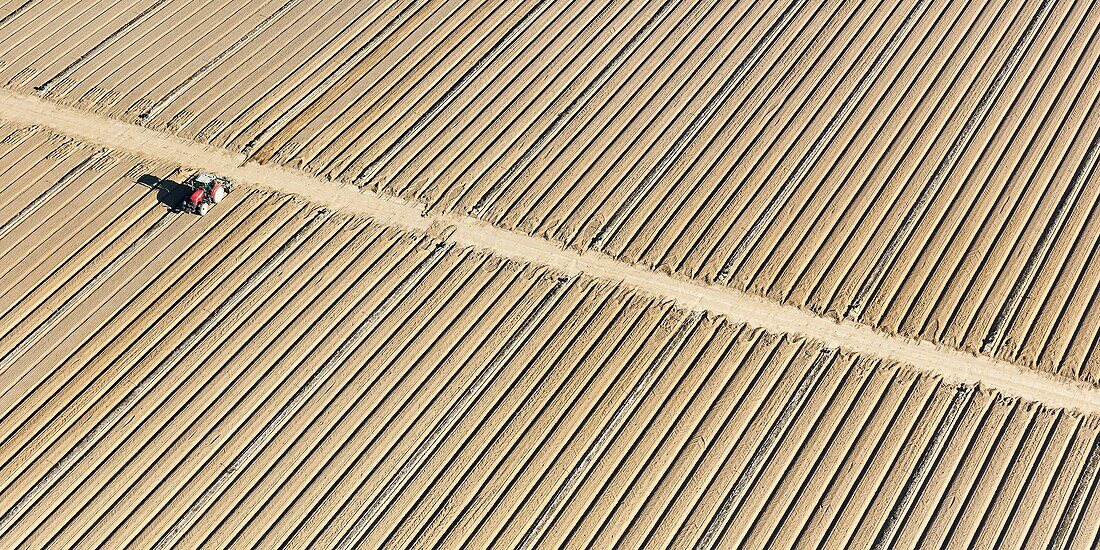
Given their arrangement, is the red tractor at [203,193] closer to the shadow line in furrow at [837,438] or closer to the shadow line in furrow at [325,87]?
the shadow line in furrow at [325,87]

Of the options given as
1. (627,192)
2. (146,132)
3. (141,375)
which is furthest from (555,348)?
(146,132)

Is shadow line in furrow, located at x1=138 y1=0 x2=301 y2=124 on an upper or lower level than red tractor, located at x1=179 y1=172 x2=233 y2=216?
upper

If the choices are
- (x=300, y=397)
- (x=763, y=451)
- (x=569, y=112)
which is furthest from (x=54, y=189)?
(x=763, y=451)

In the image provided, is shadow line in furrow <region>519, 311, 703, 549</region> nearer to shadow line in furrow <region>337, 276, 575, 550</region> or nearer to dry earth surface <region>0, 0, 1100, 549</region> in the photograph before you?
dry earth surface <region>0, 0, 1100, 549</region>

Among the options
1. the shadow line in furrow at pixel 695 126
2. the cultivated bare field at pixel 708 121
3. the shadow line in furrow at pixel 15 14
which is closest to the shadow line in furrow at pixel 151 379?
the cultivated bare field at pixel 708 121

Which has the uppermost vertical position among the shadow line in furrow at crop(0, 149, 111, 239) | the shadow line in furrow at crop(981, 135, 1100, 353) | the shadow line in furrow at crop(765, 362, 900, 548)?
the shadow line in furrow at crop(0, 149, 111, 239)

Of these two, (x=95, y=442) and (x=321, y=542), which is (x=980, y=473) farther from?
(x=95, y=442)

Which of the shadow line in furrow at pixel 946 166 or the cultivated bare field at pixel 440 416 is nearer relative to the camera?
the cultivated bare field at pixel 440 416

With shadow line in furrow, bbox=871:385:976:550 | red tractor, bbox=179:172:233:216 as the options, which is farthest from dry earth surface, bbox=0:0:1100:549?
red tractor, bbox=179:172:233:216
